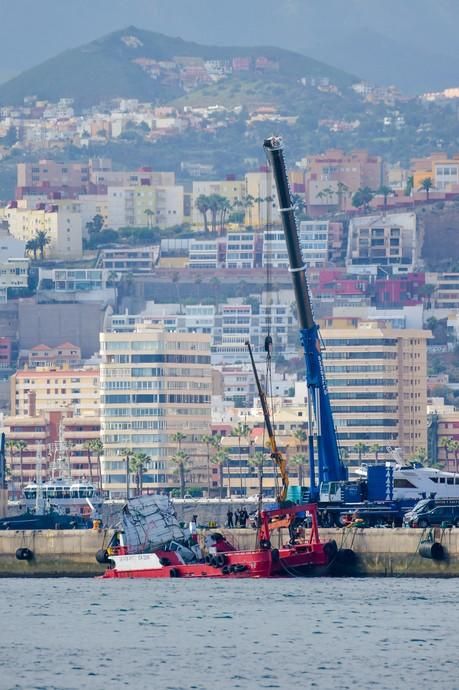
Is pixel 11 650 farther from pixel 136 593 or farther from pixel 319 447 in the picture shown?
pixel 319 447

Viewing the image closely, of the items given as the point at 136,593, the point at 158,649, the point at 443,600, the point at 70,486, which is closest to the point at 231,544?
the point at 136,593

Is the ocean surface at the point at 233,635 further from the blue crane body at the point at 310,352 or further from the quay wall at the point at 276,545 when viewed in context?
the blue crane body at the point at 310,352

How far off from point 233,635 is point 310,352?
26514 millimetres

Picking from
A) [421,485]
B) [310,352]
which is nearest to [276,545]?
[421,485]

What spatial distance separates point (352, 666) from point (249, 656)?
328 centimetres

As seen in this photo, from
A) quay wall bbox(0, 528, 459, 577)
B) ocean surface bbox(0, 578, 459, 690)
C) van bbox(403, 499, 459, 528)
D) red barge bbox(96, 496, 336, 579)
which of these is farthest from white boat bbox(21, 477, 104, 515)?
ocean surface bbox(0, 578, 459, 690)

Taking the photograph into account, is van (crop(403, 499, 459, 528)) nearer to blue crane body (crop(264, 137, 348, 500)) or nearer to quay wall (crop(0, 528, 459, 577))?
quay wall (crop(0, 528, 459, 577))

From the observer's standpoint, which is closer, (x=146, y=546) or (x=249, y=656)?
(x=249, y=656)

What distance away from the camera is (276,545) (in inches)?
3967

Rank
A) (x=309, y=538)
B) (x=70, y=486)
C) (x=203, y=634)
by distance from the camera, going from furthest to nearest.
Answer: (x=70, y=486) → (x=309, y=538) → (x=203, y=634)

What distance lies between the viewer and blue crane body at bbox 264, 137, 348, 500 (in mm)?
106000

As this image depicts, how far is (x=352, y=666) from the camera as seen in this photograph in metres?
74.7

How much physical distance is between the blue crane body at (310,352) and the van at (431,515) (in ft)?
19.0

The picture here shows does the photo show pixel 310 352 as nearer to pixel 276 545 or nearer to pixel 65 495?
pixel 276 545
